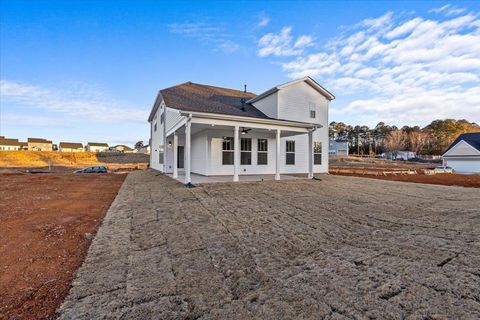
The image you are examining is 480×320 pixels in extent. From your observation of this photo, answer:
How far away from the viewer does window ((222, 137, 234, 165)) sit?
13578 millimetres

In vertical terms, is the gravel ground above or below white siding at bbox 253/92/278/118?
below

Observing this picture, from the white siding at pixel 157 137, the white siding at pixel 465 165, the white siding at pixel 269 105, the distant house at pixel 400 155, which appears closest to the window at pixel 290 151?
the white siding at pixel 269 105

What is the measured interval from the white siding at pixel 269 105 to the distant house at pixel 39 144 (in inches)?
3836

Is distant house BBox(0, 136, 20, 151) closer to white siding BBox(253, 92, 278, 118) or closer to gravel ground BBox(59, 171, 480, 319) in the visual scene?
white siding BBox(253, 92, 278, 118)

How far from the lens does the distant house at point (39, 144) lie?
83.6 metres

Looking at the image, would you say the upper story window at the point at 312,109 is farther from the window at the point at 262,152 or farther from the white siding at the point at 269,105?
the window at the point at 262,152

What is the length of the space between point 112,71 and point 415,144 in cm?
7720

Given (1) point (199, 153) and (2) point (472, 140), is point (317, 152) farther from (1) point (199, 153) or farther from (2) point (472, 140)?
(2) point (472, 140)

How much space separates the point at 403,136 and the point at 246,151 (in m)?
68.9

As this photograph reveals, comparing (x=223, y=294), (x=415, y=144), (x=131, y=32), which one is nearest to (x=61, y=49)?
(x=131, y=32)

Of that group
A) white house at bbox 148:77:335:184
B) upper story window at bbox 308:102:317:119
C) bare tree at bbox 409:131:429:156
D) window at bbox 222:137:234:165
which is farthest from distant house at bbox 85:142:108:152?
bare tree at bbox 409:131:429:156

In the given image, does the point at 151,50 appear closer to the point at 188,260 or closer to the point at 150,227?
the point at 150,227

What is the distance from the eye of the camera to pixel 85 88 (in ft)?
66.9

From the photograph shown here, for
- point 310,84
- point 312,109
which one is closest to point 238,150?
point 312,109
